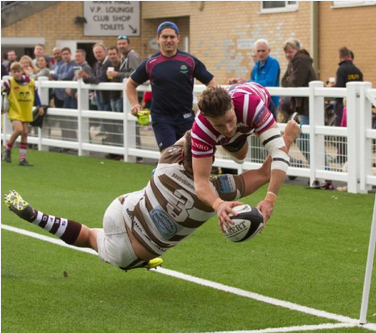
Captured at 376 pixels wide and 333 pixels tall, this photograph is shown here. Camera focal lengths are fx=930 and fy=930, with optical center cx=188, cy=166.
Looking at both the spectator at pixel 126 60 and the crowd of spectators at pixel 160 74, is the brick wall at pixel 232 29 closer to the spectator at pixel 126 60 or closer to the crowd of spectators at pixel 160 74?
the crowd of spectators at pixel 160 74

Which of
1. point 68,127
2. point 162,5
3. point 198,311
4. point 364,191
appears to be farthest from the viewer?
point 162,5

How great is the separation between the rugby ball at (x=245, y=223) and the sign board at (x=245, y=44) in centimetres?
2060

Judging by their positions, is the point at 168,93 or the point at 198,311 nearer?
the point at 198,311

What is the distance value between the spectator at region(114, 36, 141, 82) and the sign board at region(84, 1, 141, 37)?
13.2 m

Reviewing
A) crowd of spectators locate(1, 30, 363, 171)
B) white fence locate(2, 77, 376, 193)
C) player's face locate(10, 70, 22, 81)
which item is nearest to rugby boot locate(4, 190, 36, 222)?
crowd of spectators locate(1, 30, 363, 171)

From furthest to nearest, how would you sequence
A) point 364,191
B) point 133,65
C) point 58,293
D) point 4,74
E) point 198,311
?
point 4,74, point 133,65, point 364,191, point 58,293, point 198,311

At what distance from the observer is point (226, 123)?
239 inches

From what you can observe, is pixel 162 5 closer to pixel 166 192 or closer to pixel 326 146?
pixel 326 146

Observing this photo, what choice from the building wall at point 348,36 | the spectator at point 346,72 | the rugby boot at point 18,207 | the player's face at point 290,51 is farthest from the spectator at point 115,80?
the rugby boot at point 18,207

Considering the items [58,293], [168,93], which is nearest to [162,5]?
[168,93]

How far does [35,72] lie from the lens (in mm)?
22078

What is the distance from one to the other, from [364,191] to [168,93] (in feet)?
11.6

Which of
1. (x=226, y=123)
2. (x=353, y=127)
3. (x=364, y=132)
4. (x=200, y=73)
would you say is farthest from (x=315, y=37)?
(x=226, y=123)

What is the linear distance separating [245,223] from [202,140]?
2.26 ft
